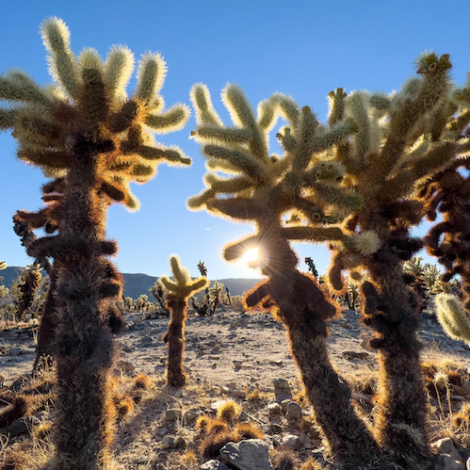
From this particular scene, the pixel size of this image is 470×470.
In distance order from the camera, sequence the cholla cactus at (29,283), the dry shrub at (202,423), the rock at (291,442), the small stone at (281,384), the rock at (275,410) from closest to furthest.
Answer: the rock at (291,442)
the dry shrub at (202,423)
the rock at (275,410)
the small stone at (281,384)
the cholla cactus at (29,283)

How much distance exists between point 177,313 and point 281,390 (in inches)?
129

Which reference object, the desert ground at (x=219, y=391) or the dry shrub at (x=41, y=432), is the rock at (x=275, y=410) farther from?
the dry shrub at (x=41, y=432)

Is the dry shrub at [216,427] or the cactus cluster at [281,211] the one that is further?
the dry shrub at [216,427]

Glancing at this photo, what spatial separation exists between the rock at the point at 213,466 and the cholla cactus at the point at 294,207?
4.78 ft

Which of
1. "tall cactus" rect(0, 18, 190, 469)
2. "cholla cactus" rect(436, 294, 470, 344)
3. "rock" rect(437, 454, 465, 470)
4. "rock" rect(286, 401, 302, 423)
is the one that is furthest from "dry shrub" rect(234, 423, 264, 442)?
"cholla cactus" rect(436, 294, 470, 344)

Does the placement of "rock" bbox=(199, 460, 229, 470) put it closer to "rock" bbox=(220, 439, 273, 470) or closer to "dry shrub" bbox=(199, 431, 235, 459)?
"rock" bbox=(220, 439, 273, 470)

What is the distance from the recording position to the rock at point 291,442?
4762 millimetres

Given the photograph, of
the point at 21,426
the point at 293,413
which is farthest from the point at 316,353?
the point at 21,426

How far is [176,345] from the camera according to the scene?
25.9ft

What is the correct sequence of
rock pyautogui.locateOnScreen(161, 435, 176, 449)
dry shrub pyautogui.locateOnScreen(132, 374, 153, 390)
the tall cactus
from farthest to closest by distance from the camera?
1. dry shrub pyautogui.locateOnScreen(132, 374, 153, 390)
2. rock pyautogui.locateOnScreen(161, 435, 176, 449)
3. the tall cactus

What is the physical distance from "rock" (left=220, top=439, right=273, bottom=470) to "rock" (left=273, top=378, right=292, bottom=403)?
7.71 feet

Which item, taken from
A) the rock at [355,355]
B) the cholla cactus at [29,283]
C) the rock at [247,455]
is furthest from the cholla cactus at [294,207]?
the cholla cactus at [29,283]

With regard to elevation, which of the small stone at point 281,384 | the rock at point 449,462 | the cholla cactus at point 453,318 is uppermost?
the cholla cactus at point 453,318

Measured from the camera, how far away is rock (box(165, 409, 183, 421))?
5781 mm
